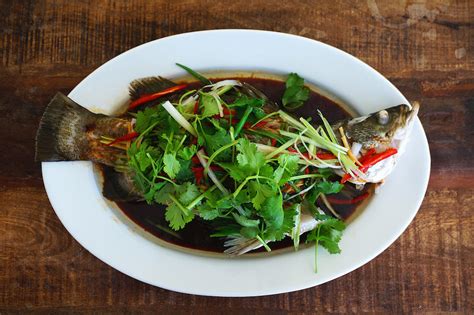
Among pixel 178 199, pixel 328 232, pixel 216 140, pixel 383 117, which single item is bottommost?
pixel 328 232

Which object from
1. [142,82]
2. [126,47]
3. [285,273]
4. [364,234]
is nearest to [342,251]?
[364,234]

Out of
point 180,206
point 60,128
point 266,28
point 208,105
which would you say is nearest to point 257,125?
point 208,105

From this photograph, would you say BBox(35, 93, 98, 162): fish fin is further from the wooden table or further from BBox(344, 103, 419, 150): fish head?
BBox(344, 103, 419, 150): fish head

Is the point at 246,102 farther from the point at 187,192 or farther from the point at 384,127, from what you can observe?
the point at 384,127

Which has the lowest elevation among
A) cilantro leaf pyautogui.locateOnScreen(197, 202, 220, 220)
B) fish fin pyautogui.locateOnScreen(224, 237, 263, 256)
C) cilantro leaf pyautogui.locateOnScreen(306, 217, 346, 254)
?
fish fin pyautogui.locateOnScreen(224, 237, 263, 256)

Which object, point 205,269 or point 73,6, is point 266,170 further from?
point 73,6

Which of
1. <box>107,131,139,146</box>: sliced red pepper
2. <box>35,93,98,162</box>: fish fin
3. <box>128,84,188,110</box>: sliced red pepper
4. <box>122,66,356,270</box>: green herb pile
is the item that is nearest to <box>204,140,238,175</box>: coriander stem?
<box>122,66,356,270</box>: green herb pile
